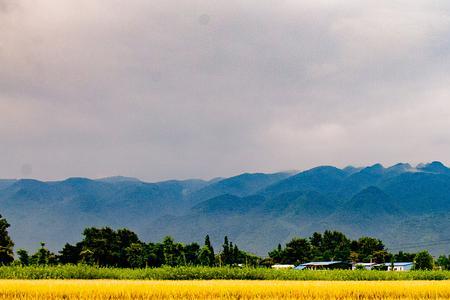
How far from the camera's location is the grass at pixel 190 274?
67.2 m

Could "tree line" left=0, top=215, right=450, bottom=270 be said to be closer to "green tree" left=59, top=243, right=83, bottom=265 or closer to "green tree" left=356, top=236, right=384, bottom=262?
"green tree" left=59, top=243, right=83, bottom=265

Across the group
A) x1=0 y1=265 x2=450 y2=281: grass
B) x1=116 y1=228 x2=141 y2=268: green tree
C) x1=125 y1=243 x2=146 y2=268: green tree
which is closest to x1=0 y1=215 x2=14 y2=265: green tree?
x1=116 y1=228 x2=141 y2=268: green tree

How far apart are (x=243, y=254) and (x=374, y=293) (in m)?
144

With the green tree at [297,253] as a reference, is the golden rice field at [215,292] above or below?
below

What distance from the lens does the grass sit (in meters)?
67.2

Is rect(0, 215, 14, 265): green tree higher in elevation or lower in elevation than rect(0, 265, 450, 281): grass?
higher

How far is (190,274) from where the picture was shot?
70.8 meters

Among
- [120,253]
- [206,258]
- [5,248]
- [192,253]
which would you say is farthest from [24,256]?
[192,253]

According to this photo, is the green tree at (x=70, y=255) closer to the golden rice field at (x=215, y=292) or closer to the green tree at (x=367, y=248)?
the green tree at (x=367, y=248)

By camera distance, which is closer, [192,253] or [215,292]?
[215,292]

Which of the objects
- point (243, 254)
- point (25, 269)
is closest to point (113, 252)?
point (243, 254)

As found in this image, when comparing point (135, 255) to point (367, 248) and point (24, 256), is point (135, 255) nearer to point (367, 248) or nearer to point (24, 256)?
point (24, 256)

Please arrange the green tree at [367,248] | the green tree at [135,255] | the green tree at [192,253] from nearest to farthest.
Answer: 1. the green tree at [135,255]
2. the green tree at [192,253]
3. the green tree at [367,248]

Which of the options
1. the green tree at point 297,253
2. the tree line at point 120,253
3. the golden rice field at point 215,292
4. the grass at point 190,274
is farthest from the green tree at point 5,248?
the golden rice field at point 215,292
